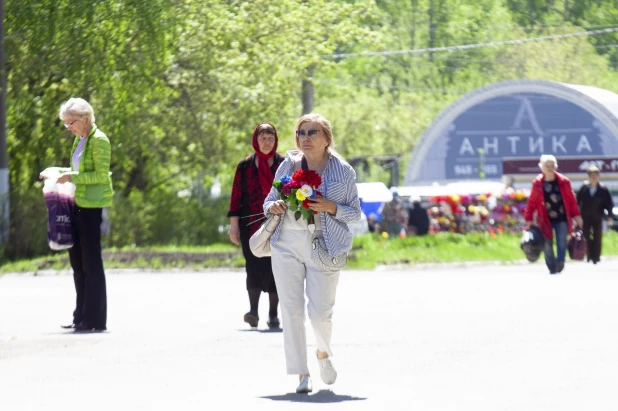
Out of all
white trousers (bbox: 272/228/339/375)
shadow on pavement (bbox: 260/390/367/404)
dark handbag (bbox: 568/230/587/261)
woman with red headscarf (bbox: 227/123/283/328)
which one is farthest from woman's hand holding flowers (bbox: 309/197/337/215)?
dark handbag (bbox: 568/230/587/261)

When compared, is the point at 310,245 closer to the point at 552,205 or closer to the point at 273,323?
the point at 273,323

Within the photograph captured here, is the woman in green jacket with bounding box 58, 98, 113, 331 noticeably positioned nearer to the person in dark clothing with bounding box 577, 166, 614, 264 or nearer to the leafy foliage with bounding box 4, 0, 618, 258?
the person in dark clothing with bounding box 577, 166, 614, 264

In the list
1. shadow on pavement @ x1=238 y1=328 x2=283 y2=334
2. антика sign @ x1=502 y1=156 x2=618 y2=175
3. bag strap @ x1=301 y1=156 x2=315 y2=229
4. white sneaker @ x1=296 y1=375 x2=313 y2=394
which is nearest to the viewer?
white sneaker @ x1=296 y1=375 x2=313 y2=394

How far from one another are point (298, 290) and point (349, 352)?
216 cm

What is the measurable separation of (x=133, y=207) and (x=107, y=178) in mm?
17973

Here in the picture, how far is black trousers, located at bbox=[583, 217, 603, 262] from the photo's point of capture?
80.3ft

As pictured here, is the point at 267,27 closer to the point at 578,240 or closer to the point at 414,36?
the point at 578,240

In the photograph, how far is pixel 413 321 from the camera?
13.8 m

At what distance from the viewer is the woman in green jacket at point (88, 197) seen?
1253 centimetres

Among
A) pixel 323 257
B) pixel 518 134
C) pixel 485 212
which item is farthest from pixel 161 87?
pixel 323 257

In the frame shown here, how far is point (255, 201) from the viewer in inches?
510

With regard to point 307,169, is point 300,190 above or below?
below

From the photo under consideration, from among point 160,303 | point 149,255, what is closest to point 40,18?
point 149,255

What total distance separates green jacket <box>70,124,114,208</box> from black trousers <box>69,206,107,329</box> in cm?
12
